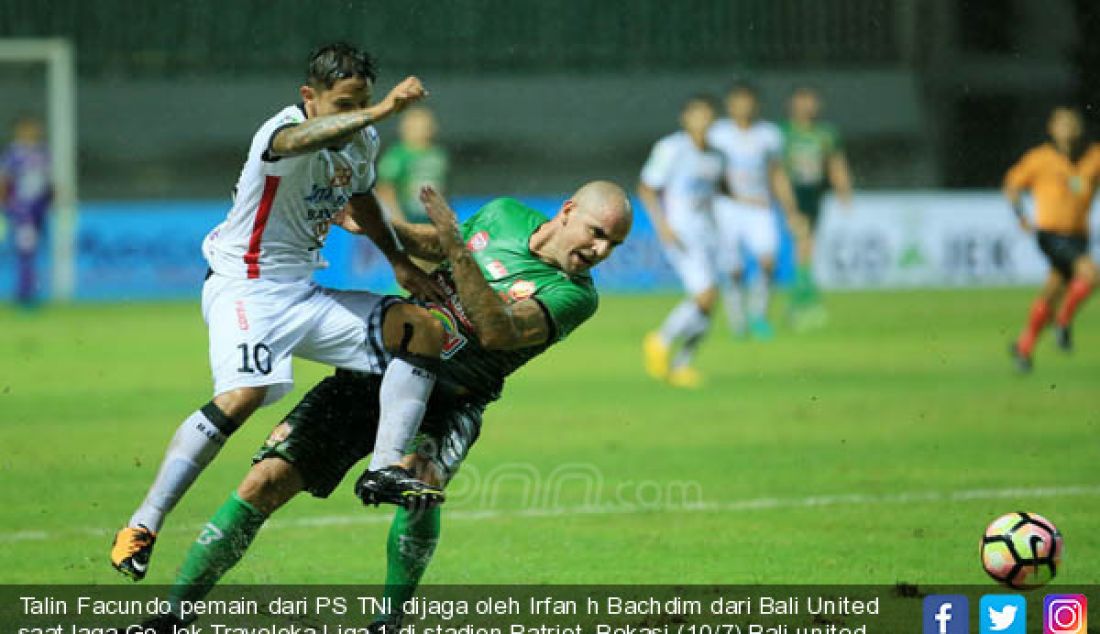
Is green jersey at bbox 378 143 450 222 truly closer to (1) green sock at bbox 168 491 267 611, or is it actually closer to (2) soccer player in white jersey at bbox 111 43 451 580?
(2) soccer player in white jersey at bbox 111 43 451 580

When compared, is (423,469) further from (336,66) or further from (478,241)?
(336,66)

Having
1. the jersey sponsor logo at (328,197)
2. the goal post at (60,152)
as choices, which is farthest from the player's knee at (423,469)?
the goal post at (60,152)

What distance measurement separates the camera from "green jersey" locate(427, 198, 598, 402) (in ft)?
19.0

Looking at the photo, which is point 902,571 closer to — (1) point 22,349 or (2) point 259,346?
(2) point 259,346

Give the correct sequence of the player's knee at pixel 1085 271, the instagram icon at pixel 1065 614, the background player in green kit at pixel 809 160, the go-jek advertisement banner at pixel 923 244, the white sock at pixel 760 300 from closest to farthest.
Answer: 1. the instagram icon at pixel 1065 614
2. the player's knee at pixel 1085 271
3. the white sock at pixel 760 300
4. the background player in green kit at pixel 809 160
5. the go-jek advertisement banner at pixel 923 244

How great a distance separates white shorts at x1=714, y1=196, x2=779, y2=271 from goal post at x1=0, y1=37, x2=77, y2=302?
858 cm

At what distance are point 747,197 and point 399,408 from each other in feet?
40.9

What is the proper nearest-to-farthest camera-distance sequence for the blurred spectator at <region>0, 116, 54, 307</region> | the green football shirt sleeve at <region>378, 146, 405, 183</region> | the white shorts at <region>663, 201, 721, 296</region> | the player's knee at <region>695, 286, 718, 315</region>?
the player's knee at <region>695, 286, 718, 315</region>
the white shorts at <region>663, 201, 721, 296</region>
the green football shirt sleeve at <region>378, 146, 405, 183</region>
the blurred spectator at <region>0, 116, 54, 307</region>

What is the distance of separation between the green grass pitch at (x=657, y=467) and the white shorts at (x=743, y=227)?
0.98 metres

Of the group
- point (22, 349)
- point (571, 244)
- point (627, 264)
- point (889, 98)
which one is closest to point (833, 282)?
point (627, 264)

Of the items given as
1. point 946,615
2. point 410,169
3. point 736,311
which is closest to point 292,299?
point 946,615

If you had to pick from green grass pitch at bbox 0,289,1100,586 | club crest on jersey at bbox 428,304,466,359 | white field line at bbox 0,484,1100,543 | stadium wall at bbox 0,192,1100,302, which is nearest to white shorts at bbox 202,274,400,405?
club crest on jersey at bbox 428,304,466,359

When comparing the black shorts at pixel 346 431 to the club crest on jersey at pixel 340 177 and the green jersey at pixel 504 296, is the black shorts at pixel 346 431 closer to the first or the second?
the green jersey at pixel 504 296

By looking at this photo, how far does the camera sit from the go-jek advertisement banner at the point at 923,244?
23.5m
